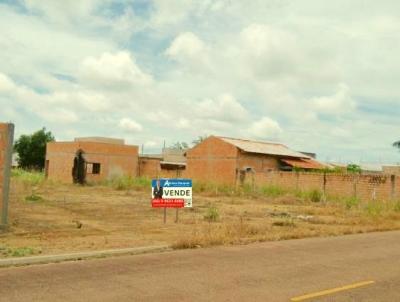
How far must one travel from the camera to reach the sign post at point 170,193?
17.3 meters

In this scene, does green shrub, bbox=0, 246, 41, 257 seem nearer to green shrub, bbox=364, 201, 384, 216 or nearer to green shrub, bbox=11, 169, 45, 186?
green shrub, bbox=364, 201, 384, 216

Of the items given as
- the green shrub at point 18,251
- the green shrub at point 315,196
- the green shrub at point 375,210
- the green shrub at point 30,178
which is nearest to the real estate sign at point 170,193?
the green shrub at point 18,251

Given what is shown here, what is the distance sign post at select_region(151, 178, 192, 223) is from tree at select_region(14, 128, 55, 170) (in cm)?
6390

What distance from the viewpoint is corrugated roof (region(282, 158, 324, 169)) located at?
177 feet

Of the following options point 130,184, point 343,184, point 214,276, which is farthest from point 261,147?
point 214,276

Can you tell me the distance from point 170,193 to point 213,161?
3528 centimetres

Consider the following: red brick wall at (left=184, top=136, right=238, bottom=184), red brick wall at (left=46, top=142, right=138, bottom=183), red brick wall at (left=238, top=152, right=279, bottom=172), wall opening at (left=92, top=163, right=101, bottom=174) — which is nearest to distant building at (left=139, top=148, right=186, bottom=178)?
red brick wall at (left=46, top=142, right=138, bottom=183)

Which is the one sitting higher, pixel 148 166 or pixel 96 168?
A: pixel 148 166

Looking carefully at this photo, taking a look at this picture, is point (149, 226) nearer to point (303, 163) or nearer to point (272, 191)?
point (272, 191)

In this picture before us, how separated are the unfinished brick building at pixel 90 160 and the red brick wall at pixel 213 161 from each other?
6.63 meters

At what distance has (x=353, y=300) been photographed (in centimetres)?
783

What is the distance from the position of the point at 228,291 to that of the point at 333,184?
30.0m

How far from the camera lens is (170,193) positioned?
17.4 m

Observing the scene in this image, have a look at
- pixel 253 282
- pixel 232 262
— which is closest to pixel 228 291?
pixel 253 282
